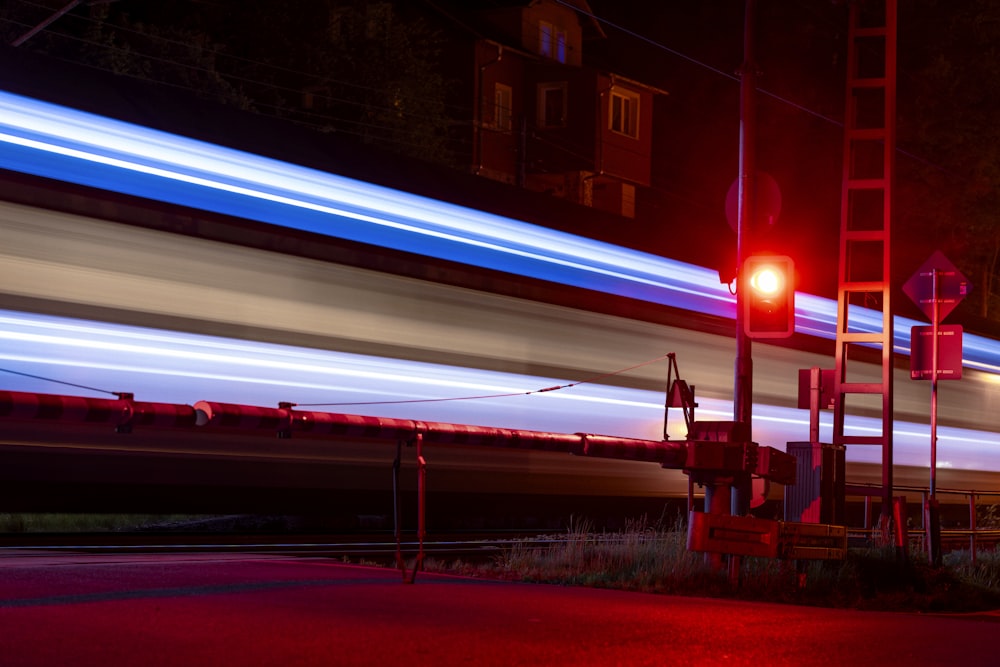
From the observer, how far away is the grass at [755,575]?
35.6ft

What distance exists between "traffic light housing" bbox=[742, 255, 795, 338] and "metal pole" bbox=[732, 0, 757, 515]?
168 millimetres

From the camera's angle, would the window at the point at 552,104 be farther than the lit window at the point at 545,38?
No

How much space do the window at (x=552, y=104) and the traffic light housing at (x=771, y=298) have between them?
135 feet

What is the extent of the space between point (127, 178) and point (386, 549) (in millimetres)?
4995

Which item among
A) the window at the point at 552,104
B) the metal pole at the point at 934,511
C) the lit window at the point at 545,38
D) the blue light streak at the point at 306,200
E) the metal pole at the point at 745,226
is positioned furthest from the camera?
the lit window at the point at 545,38

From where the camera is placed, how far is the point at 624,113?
5391cm

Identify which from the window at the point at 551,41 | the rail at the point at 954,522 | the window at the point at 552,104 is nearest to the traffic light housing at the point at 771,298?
the rail at the point at 954,522

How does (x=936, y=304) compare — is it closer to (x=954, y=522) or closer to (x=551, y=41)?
(x=954, y=522)

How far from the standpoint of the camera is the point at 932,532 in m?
13.2

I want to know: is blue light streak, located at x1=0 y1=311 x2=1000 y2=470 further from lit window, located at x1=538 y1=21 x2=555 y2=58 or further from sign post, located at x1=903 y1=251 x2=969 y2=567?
lit window, located at x1=538 y1=21 x2=555 y2=58

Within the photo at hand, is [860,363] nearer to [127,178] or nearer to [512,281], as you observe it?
[512,281]

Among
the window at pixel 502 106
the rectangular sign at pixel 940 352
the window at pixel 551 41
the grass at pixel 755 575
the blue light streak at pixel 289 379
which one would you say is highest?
the window at pixel 551 41

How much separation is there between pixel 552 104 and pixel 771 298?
137ft

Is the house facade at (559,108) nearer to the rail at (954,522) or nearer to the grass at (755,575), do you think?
the rail at (954,522)
